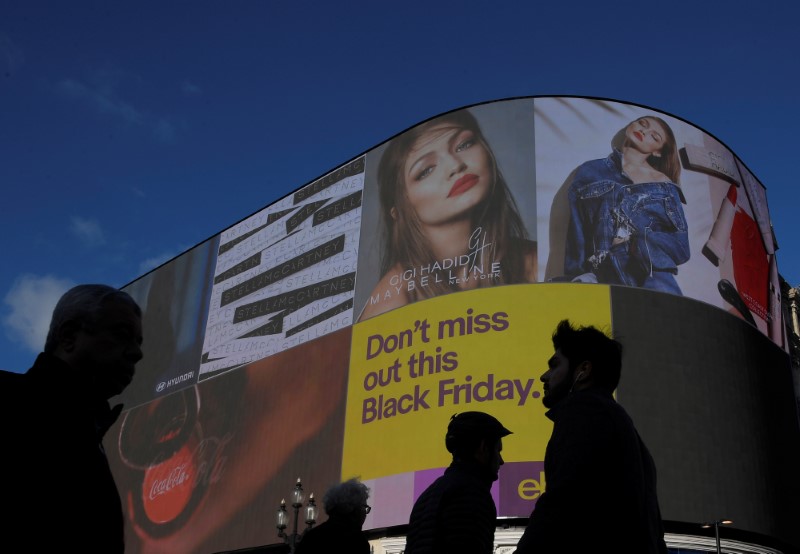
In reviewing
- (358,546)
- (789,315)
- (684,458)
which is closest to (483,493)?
(358,546)

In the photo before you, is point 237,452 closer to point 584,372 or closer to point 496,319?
point 496,319

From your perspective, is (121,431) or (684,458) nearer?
(684,458)

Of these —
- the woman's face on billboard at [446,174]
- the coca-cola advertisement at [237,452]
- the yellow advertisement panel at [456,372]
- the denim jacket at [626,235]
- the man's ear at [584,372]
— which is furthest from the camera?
the coca-cola advertisement at [237,452]

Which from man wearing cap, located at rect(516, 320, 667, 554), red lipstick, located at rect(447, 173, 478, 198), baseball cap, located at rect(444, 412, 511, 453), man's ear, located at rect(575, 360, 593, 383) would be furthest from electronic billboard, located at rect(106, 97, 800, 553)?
man wearing cap, located at rect(516, 320, 667, 554)

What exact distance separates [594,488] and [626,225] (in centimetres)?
2990

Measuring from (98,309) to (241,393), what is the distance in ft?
121

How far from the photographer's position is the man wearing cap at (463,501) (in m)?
4.27

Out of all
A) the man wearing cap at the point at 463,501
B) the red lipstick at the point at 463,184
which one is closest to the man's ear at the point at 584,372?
the man wearing cap at the point at 463,501

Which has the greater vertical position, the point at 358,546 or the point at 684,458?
the point at 684,458

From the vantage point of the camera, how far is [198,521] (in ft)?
123

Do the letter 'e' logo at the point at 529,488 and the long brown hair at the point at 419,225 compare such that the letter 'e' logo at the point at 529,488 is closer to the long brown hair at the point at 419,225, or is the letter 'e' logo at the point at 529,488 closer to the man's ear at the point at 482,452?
the long brown hair at the point at 419,225

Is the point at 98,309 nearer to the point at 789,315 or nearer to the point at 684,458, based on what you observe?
the point at 684,458

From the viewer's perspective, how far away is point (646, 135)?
34781mm

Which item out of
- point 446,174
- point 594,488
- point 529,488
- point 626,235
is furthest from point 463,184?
point 594,488
